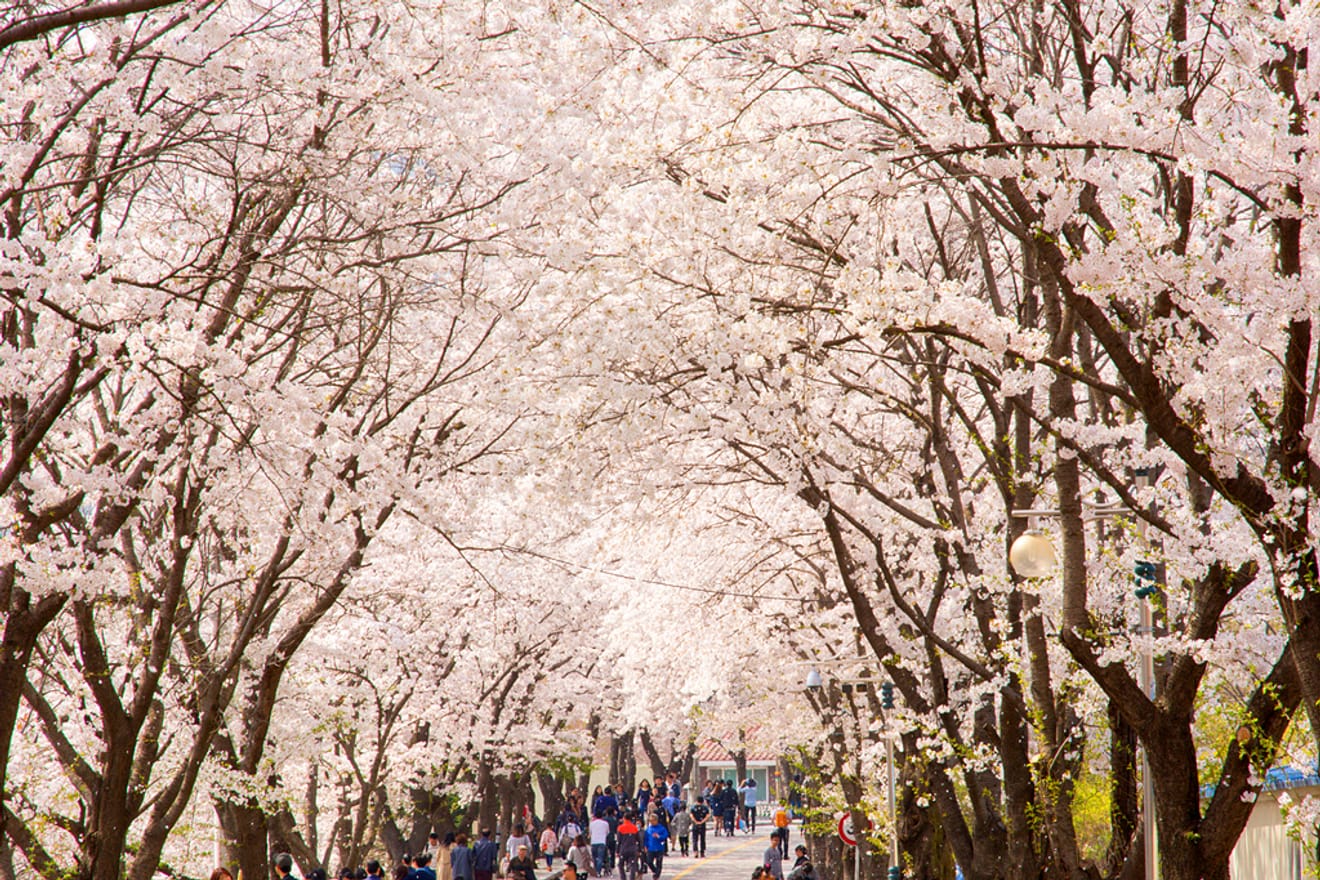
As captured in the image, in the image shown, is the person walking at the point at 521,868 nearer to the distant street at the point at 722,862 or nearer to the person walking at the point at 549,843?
the distant street at the point at 722,862


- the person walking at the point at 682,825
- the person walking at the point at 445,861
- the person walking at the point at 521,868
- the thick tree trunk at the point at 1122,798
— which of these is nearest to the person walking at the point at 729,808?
the person walking at the point at 682,825

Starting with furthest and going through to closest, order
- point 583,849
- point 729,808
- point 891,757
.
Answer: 1. point 729,808
2. point 583,849
3. point 891,757

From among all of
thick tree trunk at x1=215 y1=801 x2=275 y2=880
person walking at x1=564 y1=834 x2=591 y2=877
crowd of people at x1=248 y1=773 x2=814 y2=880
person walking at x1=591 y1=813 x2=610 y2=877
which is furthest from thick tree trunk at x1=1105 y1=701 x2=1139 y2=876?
person walking at x1=591 y1=813 x2=610 y2=877

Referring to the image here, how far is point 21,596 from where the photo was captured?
9.07m

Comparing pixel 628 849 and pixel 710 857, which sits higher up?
pixel 628 849

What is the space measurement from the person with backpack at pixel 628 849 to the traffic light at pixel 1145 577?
19042 mm

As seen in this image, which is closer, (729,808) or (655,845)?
(655,845)

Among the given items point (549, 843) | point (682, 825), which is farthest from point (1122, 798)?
point (682, 825)

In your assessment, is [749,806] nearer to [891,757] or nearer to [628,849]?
[628,849]

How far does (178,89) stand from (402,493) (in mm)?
3173

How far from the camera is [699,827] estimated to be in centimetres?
3847

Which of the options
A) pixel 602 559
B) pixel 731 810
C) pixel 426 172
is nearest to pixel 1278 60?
pixel 426 172

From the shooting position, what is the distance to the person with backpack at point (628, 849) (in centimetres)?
2677

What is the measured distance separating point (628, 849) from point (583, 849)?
190 cm
